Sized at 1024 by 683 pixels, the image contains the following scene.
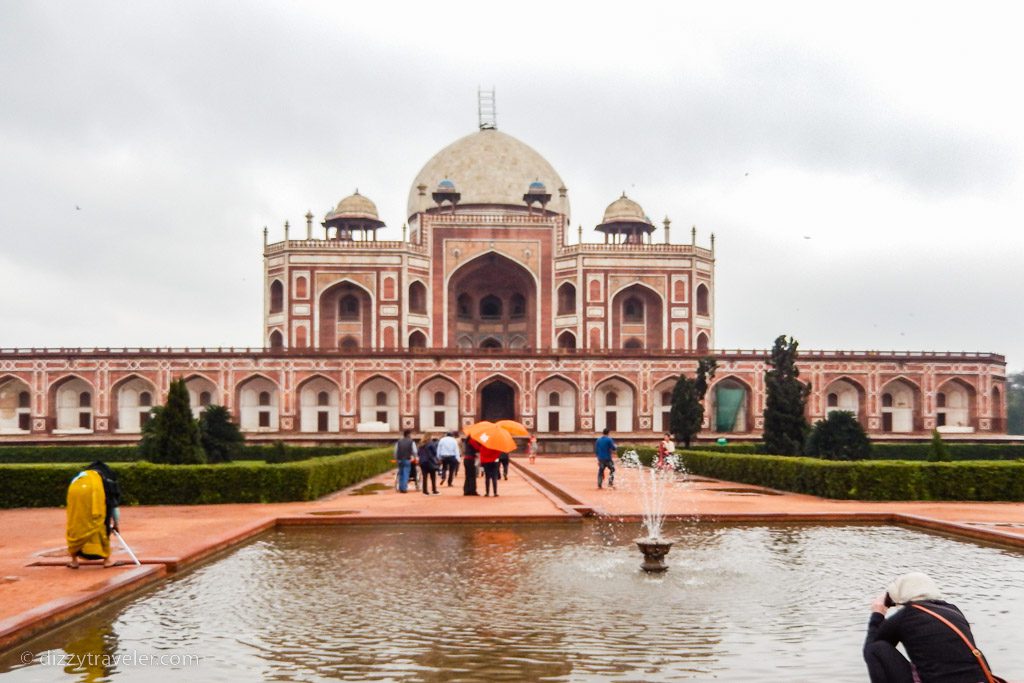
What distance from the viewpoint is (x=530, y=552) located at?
908cm

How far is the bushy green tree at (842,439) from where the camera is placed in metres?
18.3

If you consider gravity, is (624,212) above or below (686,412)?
above

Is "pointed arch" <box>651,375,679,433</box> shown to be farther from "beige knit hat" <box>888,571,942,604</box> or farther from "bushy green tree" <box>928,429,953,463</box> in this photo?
"beige knit hat" <box>888,571,942,604</box>

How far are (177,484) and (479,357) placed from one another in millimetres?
24536

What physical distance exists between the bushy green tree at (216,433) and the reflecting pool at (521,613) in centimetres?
1177

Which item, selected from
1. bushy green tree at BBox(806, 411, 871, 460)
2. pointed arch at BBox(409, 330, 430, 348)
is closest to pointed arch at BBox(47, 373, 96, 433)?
pointed arch at BBox(409, 330, 430, 348)

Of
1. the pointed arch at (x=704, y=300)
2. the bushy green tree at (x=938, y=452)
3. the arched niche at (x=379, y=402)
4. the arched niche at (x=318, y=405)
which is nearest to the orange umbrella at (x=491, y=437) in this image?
the bushy green tree at (x=938, y=452)

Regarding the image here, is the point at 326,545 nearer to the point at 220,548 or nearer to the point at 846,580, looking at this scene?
the point at 220,548

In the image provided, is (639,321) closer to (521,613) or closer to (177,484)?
(177,484)

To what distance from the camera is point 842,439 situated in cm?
1847

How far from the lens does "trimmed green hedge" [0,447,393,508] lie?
1368 cm

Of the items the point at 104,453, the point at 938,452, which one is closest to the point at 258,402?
the point at 104,453

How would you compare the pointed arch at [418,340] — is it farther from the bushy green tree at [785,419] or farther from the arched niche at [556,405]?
the bushy green tree at [785,419]

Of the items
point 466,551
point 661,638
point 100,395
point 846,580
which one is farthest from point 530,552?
point 100,395
